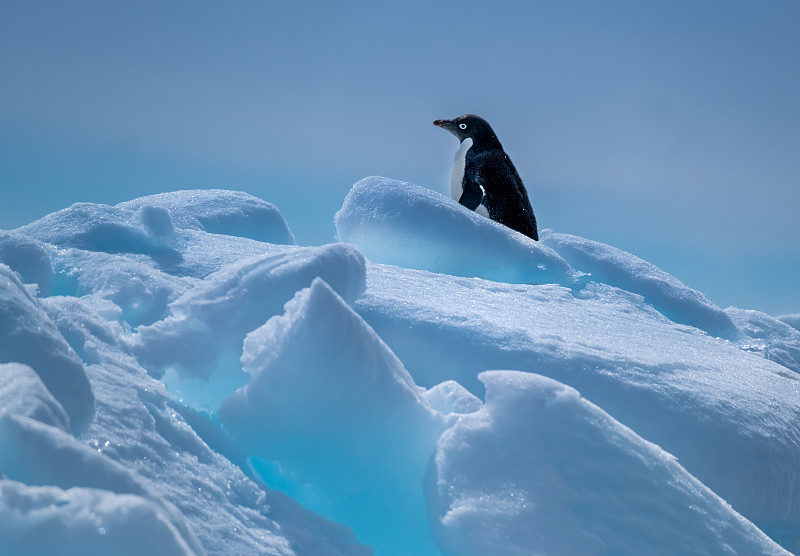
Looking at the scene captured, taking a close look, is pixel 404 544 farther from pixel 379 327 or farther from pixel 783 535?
pixel 783 535

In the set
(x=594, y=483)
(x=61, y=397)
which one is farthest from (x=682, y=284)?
(x=61, y=397)

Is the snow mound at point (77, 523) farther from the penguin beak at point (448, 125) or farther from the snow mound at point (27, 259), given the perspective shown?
the penguin beak at point (448, 125)

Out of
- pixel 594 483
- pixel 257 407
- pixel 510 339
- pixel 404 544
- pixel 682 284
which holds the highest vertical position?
pixel 682 284

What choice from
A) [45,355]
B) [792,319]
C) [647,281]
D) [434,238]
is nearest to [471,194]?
[647,281]

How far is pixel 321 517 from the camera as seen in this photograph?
1775 mm

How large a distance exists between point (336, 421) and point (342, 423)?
17 millimetres

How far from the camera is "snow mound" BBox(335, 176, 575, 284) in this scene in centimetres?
427

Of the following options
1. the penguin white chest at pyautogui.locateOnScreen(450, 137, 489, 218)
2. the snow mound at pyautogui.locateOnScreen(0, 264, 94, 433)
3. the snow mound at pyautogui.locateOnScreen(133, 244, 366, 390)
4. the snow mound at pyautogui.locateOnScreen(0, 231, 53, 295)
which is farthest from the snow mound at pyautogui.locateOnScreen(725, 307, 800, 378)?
the snow mound at pyautogui.locateOnScreen(0, 264, 94, 433)

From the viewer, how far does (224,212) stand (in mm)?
4418

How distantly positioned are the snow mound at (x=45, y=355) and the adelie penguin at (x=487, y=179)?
5.03 m

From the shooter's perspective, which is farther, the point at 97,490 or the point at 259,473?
the point at 259,473

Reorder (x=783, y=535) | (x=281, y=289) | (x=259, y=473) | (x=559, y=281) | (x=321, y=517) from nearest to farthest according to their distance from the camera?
1. (x=321, y=517)
2. (x=259, y=473)
3. (x=281, y=289)
4. (x=783, y=535)
5. (x=559, y=281)

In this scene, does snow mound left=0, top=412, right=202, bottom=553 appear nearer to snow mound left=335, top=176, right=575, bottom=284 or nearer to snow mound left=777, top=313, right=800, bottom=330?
snow mound left=335, top=176, right=575, bottom=284

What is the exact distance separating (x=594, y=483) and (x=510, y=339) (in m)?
0.91
